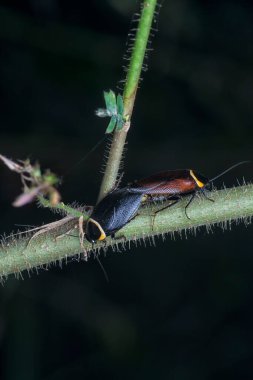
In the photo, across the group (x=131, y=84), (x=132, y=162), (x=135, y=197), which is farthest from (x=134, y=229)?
(x=132, y=162)

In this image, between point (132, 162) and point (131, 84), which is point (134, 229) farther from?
point (132, 162)

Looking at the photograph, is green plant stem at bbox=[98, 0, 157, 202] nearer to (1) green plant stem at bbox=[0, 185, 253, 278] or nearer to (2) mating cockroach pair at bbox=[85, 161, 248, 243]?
(2) mating cockroach pair at bbox=[85, 161, 248, 243]

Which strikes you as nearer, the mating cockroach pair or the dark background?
the mating cockroach pair

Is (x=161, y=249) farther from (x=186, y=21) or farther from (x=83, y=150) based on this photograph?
(x=186, y=21)

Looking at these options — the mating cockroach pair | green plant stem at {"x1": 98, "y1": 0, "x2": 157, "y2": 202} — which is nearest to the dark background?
the mating cockroach pair

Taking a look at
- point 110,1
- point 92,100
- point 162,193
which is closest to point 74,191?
point 92,100

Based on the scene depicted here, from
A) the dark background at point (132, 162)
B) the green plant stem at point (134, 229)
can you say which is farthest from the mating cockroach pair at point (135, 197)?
the dark background at point (132, 162)
